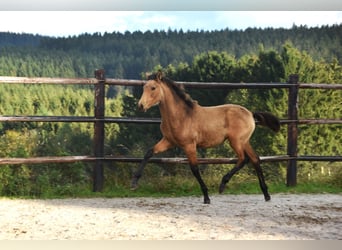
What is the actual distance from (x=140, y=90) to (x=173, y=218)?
733 inches

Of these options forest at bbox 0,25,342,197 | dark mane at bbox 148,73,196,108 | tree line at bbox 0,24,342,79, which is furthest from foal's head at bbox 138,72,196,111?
tree line at bbox 0,24,342,79

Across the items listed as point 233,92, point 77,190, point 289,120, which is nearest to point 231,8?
point 289,120

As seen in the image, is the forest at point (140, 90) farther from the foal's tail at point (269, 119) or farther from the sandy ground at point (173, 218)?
the foal's tail at point (269, 119)

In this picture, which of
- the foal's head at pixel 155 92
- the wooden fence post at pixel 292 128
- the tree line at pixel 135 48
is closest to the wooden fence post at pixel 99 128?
the foal's head at pixel 155 92

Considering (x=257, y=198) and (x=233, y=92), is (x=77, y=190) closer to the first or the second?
(x=257, y=198)

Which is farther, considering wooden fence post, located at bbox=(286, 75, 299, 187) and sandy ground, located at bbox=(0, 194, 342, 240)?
wooden fence post, located at bbox=(286, 75, 299, 187)

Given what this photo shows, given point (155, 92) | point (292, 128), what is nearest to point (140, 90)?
point (292, 128)

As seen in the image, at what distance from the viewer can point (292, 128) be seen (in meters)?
7.52

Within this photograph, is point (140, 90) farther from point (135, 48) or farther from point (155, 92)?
point (135, 48)

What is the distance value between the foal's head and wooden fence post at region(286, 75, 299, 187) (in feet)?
6.89

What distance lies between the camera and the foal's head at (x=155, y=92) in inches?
229

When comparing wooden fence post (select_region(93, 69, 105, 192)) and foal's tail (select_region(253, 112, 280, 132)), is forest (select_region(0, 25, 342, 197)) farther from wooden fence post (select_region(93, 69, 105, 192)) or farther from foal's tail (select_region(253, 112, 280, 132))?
foal's tail (select_region(253, 112, 280, 132))

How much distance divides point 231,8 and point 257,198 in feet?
9.26

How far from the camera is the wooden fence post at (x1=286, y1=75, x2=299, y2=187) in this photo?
24.7ft
